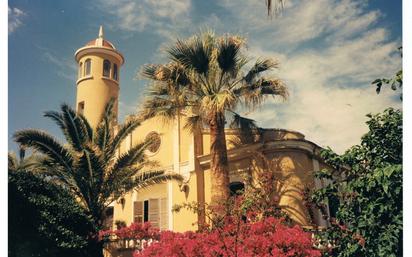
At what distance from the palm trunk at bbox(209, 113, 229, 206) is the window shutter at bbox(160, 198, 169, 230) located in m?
5.11

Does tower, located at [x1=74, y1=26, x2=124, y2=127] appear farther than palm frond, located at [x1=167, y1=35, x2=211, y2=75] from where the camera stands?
Yes

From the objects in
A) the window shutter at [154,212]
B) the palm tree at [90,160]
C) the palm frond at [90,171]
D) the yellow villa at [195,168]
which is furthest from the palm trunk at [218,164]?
the window shutter at [154,212]

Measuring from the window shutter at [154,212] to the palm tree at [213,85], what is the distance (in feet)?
16.1

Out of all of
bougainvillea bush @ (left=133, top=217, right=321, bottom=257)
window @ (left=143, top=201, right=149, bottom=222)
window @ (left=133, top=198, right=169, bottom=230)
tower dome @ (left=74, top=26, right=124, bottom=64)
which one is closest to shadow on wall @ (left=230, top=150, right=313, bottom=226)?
bougainvillea bush @ (left=133, top=217, right=321, bottom=257)

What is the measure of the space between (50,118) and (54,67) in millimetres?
1646

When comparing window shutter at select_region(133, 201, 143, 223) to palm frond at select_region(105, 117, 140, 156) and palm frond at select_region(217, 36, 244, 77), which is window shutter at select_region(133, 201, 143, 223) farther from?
palm frond at select_region(217, 36, 244, 77)

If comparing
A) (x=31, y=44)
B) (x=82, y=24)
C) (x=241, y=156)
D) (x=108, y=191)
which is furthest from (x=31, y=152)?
(x=241, y=156)

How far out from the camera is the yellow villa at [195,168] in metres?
11.7

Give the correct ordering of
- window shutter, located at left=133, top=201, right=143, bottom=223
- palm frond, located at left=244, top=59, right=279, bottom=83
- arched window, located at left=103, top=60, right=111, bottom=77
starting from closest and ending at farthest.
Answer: palm frond, located at left=244, top=59, right=279, bottom=83
window shutter, located at left=133, top=201, right=143, bottom=223
arched window, located at left=103, top=60, right=111, bottom=77

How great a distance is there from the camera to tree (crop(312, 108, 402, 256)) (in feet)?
17.5

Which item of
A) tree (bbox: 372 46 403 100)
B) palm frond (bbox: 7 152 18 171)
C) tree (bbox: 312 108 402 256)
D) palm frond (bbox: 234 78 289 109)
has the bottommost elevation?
tree (bbox: 312 108 402 256)

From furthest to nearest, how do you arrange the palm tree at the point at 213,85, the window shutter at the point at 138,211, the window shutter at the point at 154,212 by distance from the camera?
1. the window shutter at the point at 138,211
2. the window shutter at the point at 154,212
3. the palm tree at the point at 213,85

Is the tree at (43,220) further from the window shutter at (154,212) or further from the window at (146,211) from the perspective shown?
the window at (146,211)
